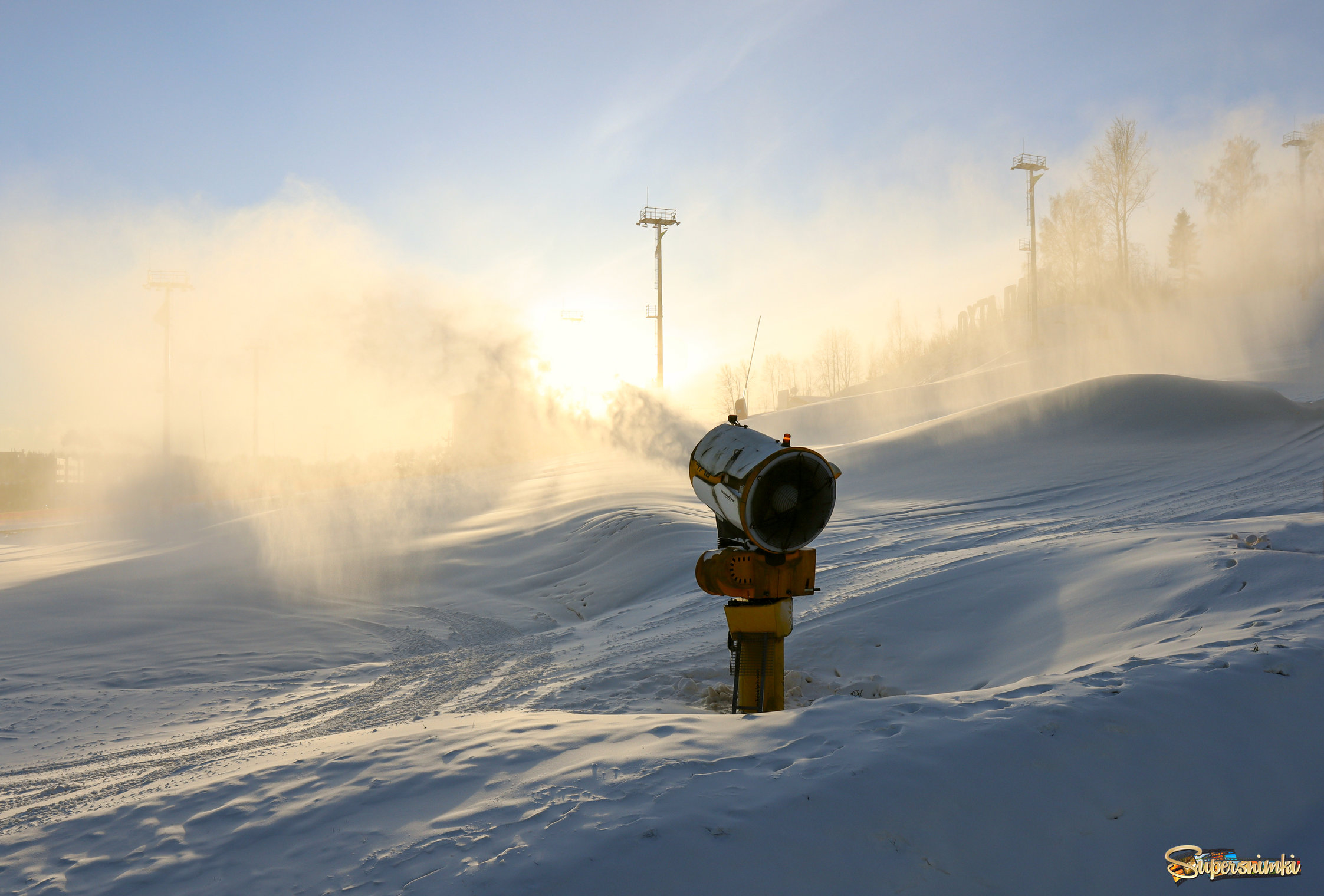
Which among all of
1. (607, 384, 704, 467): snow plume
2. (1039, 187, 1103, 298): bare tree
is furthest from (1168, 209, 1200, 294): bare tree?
(607, 384, 704, 467): snow plume

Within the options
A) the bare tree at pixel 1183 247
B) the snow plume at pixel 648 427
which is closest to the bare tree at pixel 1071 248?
the bare tree at pixel 1183 247

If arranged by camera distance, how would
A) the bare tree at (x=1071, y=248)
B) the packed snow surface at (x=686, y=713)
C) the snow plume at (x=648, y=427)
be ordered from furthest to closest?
1. the bare tree at (x=1071, y=248)
2. the snow plume at (x=648, y=427)
3. the packed snow surface at (x=686, y=713)

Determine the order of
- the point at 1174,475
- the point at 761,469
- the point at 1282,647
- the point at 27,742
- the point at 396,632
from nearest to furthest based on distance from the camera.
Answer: the point at 1282,647 < the point at 761,469 < the point at 27,742 < the point at 396,632 < the point at 1174,475

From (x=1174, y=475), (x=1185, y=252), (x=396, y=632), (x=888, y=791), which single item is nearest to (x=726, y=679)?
(x=888, y=791)

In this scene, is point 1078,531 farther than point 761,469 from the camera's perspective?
Yes

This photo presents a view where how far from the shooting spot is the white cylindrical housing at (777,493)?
15.8ft

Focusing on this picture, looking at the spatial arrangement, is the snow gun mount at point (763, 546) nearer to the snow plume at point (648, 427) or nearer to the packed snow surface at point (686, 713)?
the packed snow surface at point (686, 713)

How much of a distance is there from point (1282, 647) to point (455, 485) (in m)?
28.0

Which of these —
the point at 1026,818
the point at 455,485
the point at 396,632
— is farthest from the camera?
the point at 455,485

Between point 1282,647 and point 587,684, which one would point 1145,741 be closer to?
point 1282,647

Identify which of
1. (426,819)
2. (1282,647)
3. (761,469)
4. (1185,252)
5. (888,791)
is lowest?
(426,819)

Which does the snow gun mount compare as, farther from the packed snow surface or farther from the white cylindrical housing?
the packed snow surface

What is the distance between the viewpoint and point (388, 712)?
641cm

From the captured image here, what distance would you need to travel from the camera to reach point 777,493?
4.85 m
